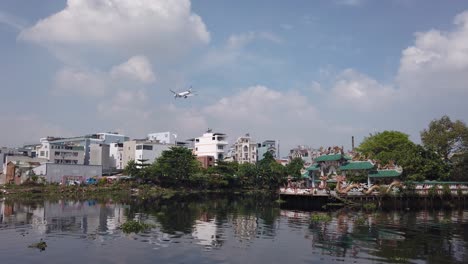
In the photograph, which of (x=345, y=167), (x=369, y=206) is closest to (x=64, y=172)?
(x=345, y=167)

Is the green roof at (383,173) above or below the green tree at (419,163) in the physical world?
below

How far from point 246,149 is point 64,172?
63124 mm

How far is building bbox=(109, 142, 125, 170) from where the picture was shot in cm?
12750

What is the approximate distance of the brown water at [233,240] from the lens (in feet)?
76.6

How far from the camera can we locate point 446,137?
7512 cm

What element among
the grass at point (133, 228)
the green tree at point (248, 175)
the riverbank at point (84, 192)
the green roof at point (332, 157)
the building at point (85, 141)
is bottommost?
the grass at point (133, 228)

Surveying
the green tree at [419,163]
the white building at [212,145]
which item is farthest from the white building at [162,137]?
the green tree at [419,163]

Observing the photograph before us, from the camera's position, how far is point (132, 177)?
95.4 meters

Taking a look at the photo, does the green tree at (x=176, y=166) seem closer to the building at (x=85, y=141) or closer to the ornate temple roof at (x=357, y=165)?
the building at (x=85, y=141)

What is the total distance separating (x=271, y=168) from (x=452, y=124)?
42.5m

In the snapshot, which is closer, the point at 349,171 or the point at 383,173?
the point at 383,173

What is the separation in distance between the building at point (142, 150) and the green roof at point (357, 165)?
68.8m

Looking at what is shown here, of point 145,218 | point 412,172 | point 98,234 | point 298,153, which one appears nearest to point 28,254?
point 98,234

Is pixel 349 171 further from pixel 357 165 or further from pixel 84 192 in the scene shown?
pixel 84 192
